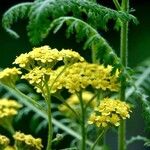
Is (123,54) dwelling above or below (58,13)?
below

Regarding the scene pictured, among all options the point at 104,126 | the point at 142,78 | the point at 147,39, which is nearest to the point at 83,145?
the point at 104,126

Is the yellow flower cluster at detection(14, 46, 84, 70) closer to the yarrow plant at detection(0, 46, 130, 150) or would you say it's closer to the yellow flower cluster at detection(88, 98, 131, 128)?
the yarrow plant at detection(0, 46, 130, 150)

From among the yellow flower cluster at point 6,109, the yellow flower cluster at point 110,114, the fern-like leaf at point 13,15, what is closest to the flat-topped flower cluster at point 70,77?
the yellow flower cluster at point 110,114

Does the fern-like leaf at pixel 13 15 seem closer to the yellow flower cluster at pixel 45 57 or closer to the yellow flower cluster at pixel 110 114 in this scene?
the yellow flower cluster at pixel 45 57

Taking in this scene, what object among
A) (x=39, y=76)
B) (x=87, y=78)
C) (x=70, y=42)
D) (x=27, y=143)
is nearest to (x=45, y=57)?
(x=39, y=76)

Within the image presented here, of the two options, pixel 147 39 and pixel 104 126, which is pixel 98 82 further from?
pixel 147 39

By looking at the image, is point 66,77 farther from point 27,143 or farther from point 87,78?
point 27,143
